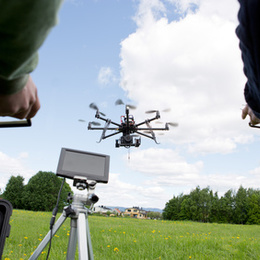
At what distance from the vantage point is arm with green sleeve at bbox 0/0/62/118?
428mm

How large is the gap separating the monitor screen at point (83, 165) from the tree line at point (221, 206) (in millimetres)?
51454

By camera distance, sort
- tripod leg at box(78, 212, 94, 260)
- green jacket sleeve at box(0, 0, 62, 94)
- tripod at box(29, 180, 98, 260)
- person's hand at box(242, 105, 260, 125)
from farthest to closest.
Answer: tripod at box(29, 180, 98, 260) → tripod leg at box(78, 212, 94, 260) → person's hand at box(242, 105, 260, 125) → green jacket sleeve at box(0, 0, 62, 94)

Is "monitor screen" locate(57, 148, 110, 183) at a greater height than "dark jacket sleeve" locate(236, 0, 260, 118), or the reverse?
"dark jacket sleeve" locate(236, 0, 260, 118)

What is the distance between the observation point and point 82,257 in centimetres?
170

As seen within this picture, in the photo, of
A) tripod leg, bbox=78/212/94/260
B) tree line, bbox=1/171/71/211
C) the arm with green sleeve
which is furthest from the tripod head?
tree line, bbox=1/171/71/211

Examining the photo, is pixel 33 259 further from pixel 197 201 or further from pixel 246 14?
pixel 197 201

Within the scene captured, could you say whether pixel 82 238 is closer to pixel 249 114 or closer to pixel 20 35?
pixel 249 114

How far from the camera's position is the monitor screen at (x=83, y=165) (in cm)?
197

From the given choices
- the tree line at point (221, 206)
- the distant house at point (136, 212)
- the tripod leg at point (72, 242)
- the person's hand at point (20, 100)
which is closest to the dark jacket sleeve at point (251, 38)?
the person's hand at point (20, 100)

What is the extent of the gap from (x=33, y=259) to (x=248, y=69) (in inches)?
81.9

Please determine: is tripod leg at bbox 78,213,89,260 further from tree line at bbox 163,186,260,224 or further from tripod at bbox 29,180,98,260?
tree line at bbox 163,186,260,224

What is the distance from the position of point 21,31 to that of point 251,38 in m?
0.66

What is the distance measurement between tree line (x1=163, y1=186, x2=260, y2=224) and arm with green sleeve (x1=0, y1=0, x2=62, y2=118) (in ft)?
173

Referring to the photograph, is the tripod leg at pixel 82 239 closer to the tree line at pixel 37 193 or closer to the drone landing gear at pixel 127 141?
the drone landing gear at pixel 127 141
